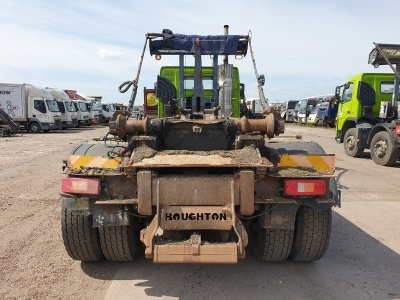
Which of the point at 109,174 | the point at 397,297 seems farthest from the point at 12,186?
the point at 397,297

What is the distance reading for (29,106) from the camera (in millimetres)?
21641

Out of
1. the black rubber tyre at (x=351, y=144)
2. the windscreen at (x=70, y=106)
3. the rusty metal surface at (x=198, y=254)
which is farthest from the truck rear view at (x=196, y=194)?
the windscreen at (x=70, y=106)

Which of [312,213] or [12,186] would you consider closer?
[312,213]

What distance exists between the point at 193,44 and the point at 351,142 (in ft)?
27.4

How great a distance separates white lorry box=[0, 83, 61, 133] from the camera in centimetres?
2130

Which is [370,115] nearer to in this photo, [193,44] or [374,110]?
[374,110]

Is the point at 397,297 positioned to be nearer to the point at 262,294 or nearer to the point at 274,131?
the point at 262,294

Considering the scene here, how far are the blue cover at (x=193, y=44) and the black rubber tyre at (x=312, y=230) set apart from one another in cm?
289

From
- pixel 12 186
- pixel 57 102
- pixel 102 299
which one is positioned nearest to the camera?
pixel 102 299

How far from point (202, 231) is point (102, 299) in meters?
1.03

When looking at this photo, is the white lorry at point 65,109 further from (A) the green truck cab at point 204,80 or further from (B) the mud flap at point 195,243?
(B) the mud flap at point 195,243

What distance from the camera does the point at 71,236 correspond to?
3.47 metres

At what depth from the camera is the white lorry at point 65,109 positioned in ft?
83.1

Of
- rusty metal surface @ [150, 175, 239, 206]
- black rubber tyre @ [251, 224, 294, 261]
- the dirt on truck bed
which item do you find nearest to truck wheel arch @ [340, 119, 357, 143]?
black rubber tyre @ [251, 224, 294, 261]
